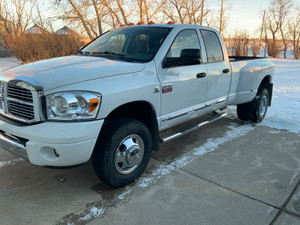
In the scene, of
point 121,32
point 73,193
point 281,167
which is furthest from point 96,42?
point 281,167

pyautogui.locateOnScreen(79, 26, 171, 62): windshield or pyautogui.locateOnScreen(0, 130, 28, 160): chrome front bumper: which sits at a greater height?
Answer: pyautogui.locateOnScreen(79, 26, 171, 62): windshield

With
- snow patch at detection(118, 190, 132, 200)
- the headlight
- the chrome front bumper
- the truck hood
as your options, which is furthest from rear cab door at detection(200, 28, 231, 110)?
the chrome front bumper

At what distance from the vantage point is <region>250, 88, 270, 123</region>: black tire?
551 centimetres

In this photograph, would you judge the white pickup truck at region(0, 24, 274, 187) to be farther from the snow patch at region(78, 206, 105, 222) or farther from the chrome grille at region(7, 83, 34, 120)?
the snow patch at region(78, 206, 105, 222)

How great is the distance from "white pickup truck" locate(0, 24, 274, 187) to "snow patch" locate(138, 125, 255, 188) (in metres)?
0.18

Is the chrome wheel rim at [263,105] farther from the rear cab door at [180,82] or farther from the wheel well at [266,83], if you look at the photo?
the rear cab door at [180,82]

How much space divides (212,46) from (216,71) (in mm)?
464

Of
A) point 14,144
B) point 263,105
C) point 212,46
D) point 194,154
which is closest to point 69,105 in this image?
point 14,144

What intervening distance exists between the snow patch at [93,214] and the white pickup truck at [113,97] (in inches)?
13.1

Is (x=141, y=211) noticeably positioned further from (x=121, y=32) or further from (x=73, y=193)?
→ (x=121, y=32)

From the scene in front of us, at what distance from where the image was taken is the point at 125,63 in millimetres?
3125

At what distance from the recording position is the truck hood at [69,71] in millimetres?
2504

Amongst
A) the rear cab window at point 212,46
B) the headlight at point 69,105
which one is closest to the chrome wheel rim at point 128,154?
the headlight at point 69,105

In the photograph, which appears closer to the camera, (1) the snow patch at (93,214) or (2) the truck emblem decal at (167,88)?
(1) the snow patch at (93,214)
